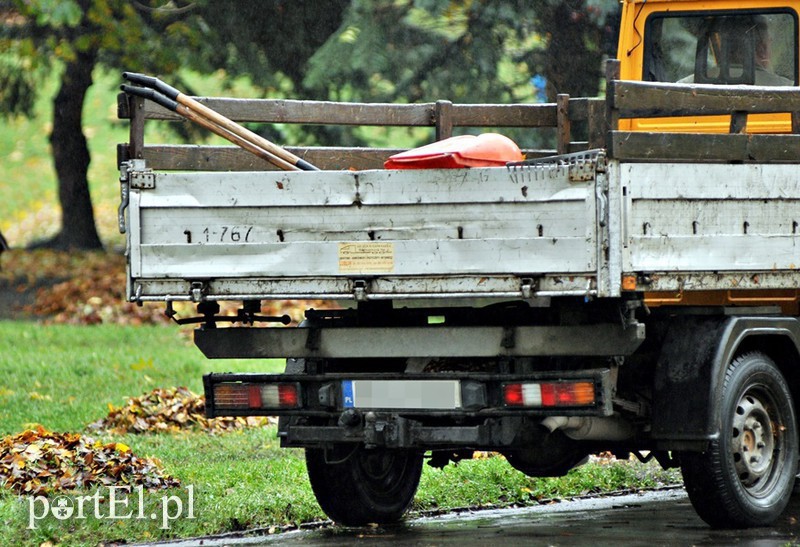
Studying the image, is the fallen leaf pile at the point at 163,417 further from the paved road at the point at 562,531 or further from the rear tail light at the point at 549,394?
the rear tail light at the point at 549,394

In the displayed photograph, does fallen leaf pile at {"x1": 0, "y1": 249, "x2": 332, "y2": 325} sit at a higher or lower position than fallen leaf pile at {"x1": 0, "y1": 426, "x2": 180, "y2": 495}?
higher

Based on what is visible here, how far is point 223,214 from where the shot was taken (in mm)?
7105

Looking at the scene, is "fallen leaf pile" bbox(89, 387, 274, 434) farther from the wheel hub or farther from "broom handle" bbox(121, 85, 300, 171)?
the wheel hub

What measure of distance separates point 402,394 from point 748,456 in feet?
5.78

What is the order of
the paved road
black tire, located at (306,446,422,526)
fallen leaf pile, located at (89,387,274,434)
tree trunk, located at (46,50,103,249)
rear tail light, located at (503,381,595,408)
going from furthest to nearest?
tree trunk, located at (46,50,103,249), fallen leaf pile, located at (89,387,274,434), black tire, located at (306,446,422,526), the paved road, rear tail light, located at (503,381,595,408)

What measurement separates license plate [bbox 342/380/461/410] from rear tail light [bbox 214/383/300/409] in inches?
11.4

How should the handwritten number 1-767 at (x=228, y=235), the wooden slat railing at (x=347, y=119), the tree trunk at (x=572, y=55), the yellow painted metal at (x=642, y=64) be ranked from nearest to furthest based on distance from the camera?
1. the handwritten number 1-767 at (x=228, y=235)
2. the yellow painted metal at (x=642, y=64)
3. the wooden slat railing at (x=347, y=119)
4. the tree trunk at (x=572, y=55)

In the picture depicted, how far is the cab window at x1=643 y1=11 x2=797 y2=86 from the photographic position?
955 cm

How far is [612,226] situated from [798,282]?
1.38 metres

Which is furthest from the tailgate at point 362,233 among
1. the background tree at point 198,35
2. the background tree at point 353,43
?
the background tree at point 198,35

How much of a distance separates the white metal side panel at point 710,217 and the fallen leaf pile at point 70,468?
3234 millimetres

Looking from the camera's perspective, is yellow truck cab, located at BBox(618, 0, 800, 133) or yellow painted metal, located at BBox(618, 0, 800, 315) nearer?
yellow painted metal, located at BBox(618, 0, 800, 315)

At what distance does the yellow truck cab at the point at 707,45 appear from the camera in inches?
376

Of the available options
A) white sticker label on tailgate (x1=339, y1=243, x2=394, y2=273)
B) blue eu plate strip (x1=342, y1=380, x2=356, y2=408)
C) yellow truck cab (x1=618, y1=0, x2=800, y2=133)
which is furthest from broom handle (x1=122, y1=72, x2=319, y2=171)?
yellow truck cab (x1=618, y1=0, x2=800, y2=133)
